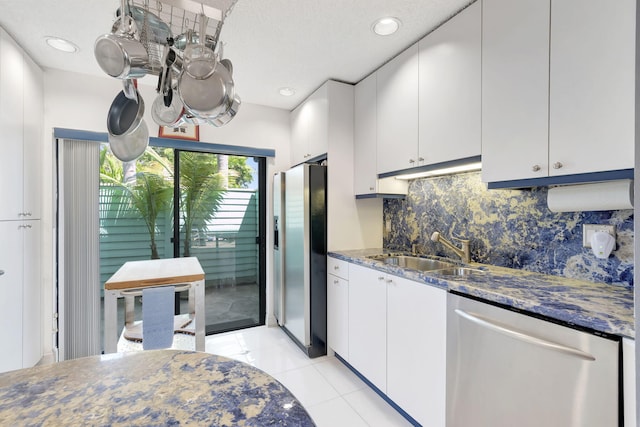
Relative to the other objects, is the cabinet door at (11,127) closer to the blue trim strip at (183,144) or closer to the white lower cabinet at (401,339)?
the blue trim strip at (183,144)

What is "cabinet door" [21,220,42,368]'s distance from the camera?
7.06 feet

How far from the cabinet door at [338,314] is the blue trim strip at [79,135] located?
92.4 inches

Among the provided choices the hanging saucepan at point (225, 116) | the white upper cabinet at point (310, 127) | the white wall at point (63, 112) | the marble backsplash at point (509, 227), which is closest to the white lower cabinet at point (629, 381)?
the marble backsplash at point (509, 227)

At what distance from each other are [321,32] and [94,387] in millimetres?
2155

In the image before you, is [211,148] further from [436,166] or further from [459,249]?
[459,249]

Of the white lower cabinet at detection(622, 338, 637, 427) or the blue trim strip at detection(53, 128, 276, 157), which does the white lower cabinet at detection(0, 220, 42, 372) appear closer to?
the blue trim strip at detection(53, 128, 276, 157)

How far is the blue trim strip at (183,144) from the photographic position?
99.9 inches

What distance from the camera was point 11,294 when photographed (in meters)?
1.97

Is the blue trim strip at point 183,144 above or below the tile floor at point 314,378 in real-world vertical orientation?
above

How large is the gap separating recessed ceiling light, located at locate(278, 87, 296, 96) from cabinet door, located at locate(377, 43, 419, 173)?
35.6 inches

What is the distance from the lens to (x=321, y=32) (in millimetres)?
2008

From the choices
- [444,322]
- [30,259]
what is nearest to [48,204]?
[30,259]

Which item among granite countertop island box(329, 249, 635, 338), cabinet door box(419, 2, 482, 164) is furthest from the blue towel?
cabinet door box(419, 2, 482, 164)

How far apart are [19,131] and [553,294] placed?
10.9 ft
